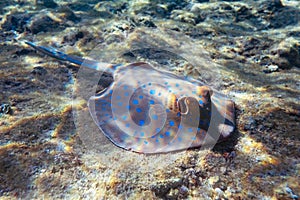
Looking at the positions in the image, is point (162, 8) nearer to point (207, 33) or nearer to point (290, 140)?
point (207, 33)

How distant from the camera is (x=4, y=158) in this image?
2.71 m

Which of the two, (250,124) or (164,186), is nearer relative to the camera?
(164,186)

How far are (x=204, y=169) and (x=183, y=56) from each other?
335 centimetres

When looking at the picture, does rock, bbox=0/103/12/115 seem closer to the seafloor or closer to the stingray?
the seafloor

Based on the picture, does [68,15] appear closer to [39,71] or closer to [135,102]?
[39,71]

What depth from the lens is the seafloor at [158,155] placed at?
2.47 metres

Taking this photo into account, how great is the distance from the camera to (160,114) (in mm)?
3090

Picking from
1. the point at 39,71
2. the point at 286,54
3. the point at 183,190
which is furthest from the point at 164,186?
the point at 286,54

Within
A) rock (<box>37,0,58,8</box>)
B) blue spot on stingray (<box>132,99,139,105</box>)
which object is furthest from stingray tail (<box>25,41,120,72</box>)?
rock (<box>37,0,58,8</box>)

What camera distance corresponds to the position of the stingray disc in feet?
9.14

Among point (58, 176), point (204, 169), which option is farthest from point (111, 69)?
point (204, 169)

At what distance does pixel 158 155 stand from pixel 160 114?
61 cm

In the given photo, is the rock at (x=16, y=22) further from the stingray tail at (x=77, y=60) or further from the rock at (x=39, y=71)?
the rock at (x=39, y=71)

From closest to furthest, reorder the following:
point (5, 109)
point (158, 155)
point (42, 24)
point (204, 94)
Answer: point (158, 155)
point (204, 94)
point (5, 109)
point (42, 24)
